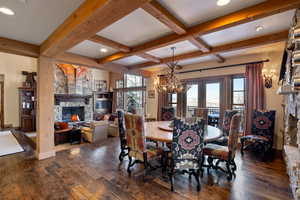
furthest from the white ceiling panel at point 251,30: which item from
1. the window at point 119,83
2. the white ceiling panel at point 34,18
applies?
the window at point 119,83

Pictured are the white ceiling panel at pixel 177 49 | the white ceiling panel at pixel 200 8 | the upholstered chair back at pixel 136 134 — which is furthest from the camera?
the white ceiling panel at pixel 177 49

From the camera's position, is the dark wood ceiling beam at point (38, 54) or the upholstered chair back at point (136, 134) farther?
the dark wood ceiling beam at point (38, 54)

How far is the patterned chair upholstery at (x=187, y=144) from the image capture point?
2.13 metres

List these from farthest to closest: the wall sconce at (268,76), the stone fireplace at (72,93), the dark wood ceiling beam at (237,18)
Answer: the stone fireplace at (72,93) → the wall sconce at (268,76) → the dark wood ceiling beam at (237,18)

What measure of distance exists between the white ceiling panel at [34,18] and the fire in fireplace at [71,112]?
6028 millimetres

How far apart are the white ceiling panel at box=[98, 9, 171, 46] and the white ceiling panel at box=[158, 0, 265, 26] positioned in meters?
0.39

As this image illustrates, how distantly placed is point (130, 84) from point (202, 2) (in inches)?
280

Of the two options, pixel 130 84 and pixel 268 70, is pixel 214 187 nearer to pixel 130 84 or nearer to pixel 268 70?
pixel 268 70

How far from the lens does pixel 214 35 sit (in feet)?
9.49

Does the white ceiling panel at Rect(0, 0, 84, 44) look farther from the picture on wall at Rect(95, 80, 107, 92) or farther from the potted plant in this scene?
the picture on wall at Rect(95, 80, 107, 92)

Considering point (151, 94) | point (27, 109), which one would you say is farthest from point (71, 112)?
point (151, 94)

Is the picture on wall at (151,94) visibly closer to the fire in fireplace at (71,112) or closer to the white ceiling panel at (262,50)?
the white ceiling panel at (262,50)

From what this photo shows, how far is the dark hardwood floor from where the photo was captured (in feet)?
6.87

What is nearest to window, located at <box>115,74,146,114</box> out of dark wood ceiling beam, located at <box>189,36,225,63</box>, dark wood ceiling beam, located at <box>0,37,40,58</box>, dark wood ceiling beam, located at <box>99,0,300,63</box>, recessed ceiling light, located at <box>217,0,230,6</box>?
dark wood ceiling beam, located at <box>189,36,225,63</box>
